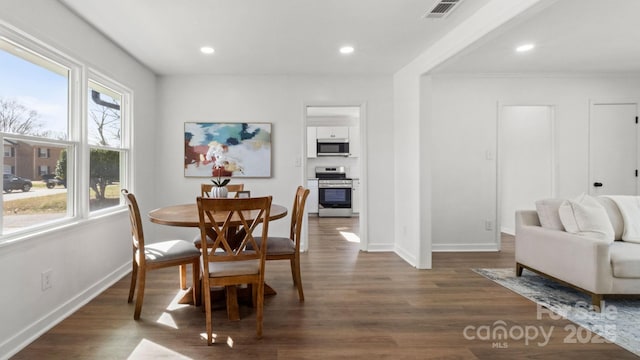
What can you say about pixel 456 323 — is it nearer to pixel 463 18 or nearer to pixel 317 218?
pixel 463 18

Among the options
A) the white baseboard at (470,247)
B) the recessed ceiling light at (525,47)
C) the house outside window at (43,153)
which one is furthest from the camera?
the white baseboard at (470,247)

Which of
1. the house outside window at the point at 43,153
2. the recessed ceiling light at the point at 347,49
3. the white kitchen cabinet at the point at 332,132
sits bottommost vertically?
the house outside window at the point at 43,153

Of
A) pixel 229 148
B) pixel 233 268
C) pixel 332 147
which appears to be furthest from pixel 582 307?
pixel 332 147

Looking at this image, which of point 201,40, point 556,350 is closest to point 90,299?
point 201,40

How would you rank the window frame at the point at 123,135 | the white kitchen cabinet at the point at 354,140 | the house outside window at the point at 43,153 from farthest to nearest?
the white kitchen cabinet at the point at 354,140 < the window frame at the point at 123,135 < the house outside window at the point at 43,153

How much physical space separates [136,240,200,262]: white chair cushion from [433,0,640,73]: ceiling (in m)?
2.90

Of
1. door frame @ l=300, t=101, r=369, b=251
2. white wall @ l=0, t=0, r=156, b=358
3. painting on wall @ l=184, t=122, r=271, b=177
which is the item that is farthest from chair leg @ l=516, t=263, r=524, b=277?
white wall @ l=0, t=0, r=156, b=358

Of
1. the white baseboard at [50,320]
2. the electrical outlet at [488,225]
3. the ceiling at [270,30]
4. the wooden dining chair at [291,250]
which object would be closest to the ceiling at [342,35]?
the ceiling at [270,30]

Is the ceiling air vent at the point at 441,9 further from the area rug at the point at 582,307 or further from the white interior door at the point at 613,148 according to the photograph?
the white interior door at the point at 613,148

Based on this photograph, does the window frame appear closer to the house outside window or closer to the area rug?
the house outside window

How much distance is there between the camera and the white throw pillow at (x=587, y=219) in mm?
2590

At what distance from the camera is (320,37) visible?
9.73 feet

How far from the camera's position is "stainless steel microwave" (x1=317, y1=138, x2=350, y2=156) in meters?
7.25

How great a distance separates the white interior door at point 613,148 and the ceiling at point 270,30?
2.93 m
